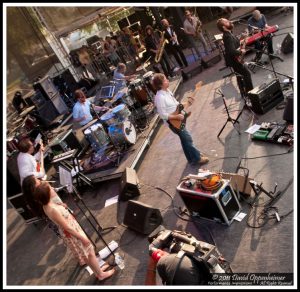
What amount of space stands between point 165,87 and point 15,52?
11.3 metres

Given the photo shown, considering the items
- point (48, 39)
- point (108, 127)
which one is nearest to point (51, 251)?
point (108, 127)

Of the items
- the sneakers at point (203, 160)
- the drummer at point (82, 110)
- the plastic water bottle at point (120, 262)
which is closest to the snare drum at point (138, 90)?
the drummer at point (82, 110)

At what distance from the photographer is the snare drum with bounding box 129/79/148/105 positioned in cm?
988

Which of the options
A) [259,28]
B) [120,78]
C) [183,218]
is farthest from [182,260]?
[259,28]

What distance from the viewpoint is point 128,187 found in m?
6.54

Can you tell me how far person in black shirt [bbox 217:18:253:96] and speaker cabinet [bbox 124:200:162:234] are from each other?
3889mm

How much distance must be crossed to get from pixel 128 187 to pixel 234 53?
149 inches

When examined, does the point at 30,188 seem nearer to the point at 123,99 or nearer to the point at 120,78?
the point at 123,99

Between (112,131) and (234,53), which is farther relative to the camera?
(112,131)

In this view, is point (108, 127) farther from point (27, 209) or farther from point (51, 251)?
point (51, 251)

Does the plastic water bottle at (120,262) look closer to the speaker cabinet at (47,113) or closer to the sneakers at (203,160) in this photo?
the sneakers at (203,160)

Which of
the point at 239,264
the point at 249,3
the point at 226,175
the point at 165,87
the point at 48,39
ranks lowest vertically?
the point at 239,264

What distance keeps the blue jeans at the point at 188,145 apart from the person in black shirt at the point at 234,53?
7.29 ft

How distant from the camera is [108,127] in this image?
795 centimetres
